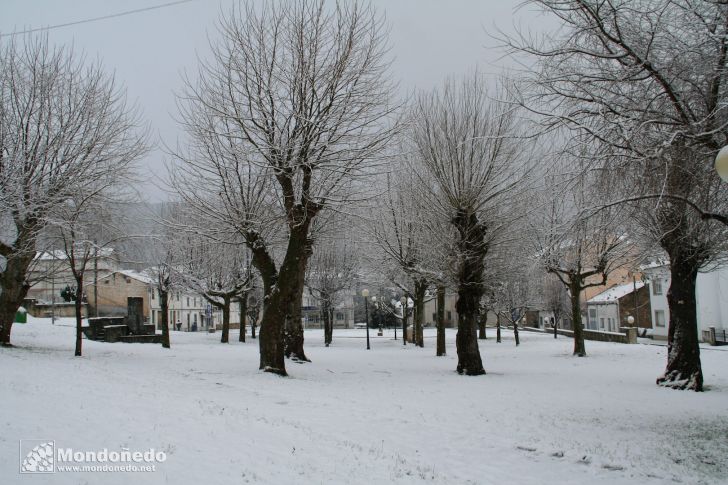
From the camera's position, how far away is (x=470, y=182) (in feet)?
55.2

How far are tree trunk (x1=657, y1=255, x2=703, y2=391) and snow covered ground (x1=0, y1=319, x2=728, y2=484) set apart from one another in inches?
25.3

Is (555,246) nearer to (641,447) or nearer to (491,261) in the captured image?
(641,447)

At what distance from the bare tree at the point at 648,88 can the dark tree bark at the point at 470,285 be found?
771 cm

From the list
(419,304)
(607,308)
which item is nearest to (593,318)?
(607,308)

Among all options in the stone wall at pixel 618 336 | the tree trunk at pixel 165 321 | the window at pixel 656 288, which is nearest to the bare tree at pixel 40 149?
the tree trunk at pixel 165 321

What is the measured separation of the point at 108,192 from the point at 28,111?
3218mm

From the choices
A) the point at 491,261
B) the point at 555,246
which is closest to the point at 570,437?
the point at 555,246

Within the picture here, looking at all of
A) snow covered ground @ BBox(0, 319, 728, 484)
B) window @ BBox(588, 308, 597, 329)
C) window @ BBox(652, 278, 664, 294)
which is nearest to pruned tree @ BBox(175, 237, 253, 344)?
snow covered ground @ BBox(0, 319, 728, 484)

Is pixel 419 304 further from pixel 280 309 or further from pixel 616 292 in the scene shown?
pixel 616 292

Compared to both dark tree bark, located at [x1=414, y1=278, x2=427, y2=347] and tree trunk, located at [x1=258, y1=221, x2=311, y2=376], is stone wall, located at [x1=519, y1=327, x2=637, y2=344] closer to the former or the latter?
dark tree bark, located at [x1=414, y1=278, x2=427, y2=347]

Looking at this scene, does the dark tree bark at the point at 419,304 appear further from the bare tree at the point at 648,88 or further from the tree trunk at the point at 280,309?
the bare tree at the point at 648,88

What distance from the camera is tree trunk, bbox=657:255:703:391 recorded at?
13.0m

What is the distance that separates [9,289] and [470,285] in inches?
561

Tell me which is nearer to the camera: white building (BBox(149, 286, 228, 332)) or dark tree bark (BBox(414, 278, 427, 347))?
dark tree bark (BBox(414, 278, 427, 347))
